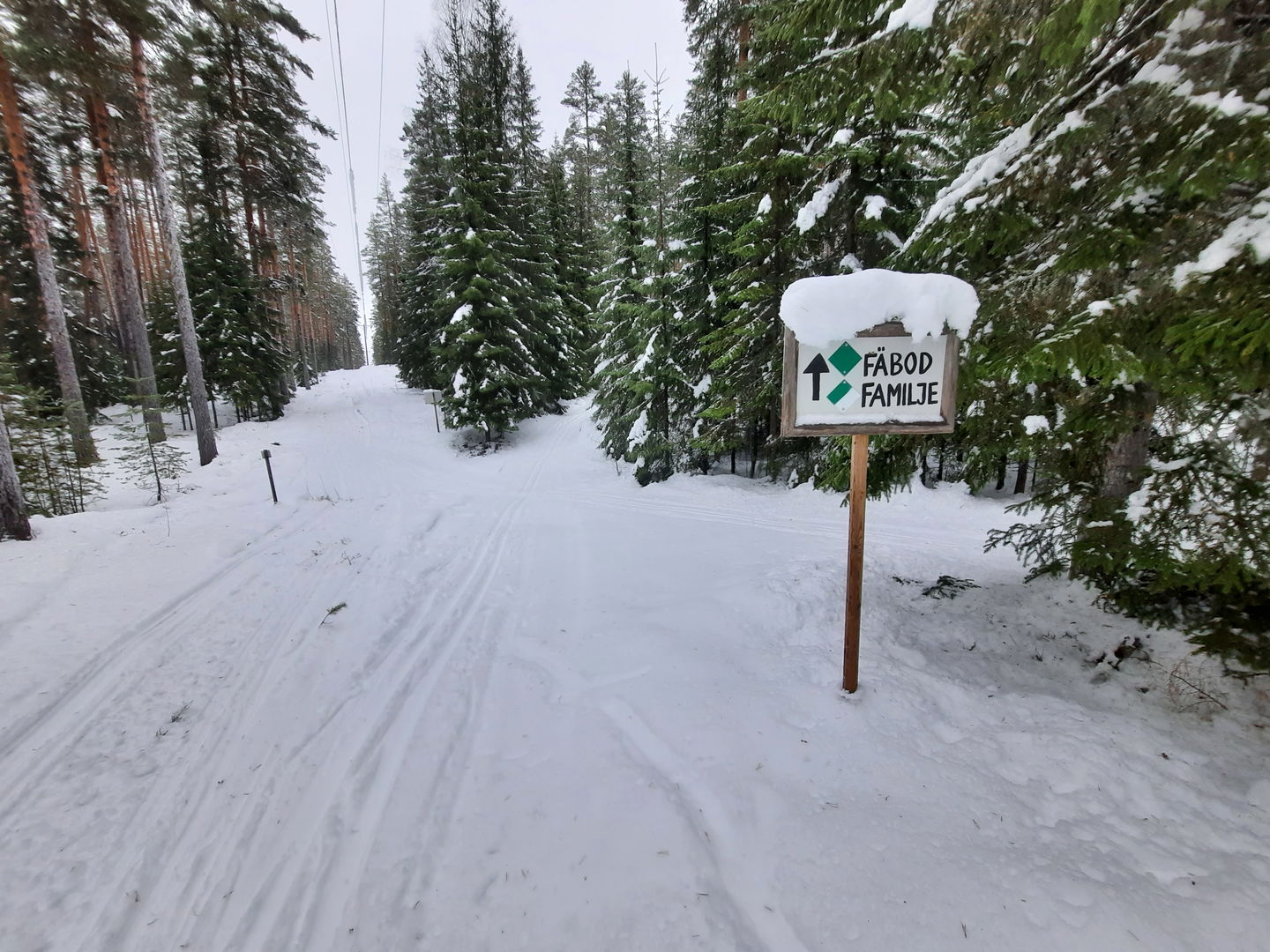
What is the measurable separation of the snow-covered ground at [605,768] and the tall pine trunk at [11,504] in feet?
2.71

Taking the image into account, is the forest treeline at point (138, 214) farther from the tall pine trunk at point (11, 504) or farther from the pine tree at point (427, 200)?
the pine tree at point (427, 200)

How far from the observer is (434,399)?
878 inches

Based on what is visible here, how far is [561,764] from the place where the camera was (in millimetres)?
3154

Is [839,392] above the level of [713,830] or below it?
above

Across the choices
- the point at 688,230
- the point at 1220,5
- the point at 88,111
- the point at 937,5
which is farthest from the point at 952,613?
the point at 88,111

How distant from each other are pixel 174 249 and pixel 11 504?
8.77 meters

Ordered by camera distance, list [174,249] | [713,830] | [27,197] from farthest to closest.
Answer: [174,249], [27,197], [713,830]

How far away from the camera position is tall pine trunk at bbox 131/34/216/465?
10.8 m

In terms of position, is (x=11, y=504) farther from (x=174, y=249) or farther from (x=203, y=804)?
(x=174, y=249)

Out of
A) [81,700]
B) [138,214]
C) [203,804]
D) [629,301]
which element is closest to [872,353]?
[203,804]

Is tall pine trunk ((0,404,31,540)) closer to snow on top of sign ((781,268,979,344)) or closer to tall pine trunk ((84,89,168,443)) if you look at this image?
tall pine trunk ((84,89,168,443))

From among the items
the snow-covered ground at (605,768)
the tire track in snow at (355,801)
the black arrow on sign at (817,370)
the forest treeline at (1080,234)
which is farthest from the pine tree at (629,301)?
the black arrow on sign at (817,370)

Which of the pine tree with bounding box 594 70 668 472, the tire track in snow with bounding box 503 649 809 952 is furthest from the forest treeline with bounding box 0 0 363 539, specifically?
the tire track in snow with bounding box 503 649 809 952

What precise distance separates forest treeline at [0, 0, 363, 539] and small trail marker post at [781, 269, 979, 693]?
10396mm
